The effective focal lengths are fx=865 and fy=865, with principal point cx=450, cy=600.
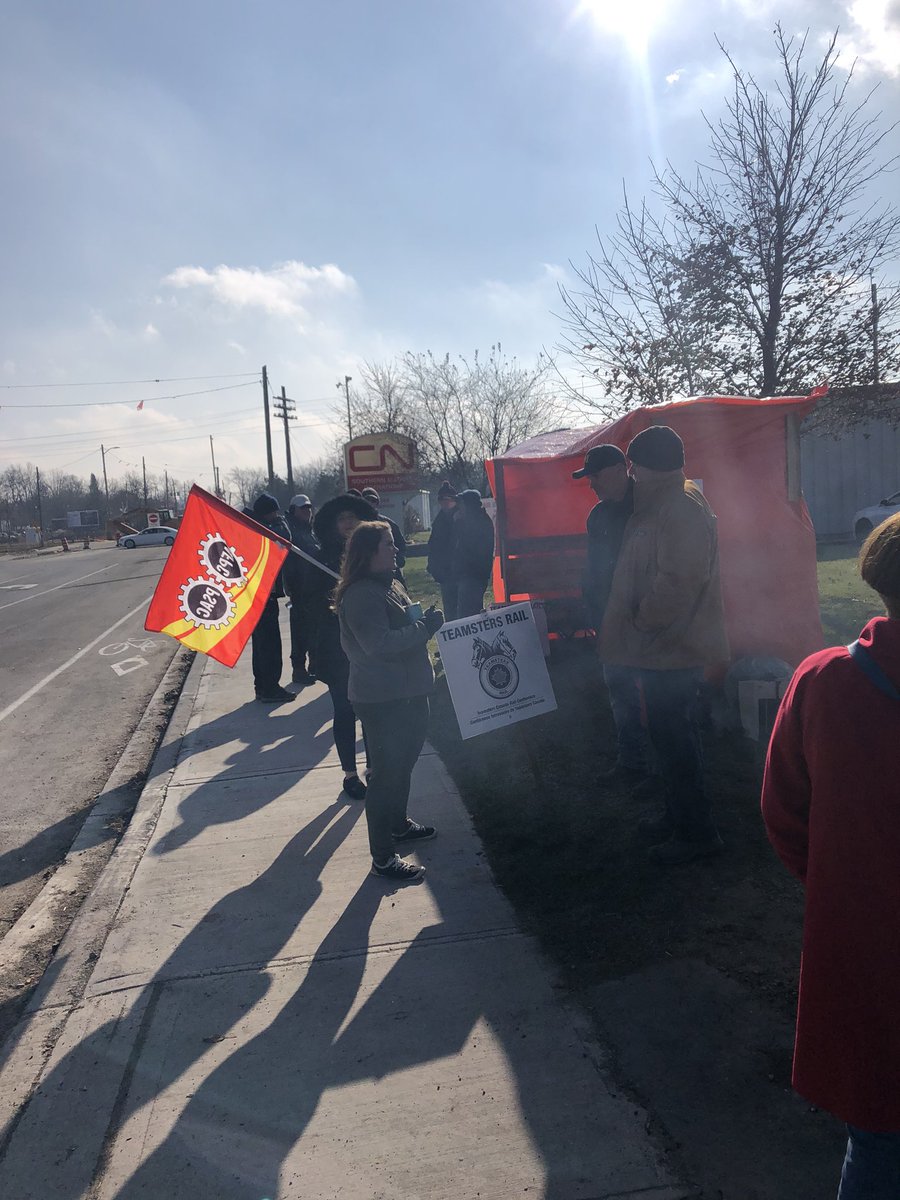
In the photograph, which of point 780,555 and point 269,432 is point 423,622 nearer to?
point 780,555

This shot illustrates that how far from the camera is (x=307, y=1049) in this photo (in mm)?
2990

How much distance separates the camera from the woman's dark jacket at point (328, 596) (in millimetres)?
5168

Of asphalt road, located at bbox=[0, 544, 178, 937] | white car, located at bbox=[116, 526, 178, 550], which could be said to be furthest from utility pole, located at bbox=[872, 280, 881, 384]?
white car, located at bbox=[116, 526, 178, 550]

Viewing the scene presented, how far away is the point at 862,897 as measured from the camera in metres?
1.67

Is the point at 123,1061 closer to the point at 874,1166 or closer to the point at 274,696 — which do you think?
the point at 874,1166

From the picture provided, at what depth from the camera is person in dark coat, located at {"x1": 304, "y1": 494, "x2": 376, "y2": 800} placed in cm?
517

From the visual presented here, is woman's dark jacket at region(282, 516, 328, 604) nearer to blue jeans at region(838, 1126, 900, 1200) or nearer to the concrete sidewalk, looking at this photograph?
the concrete sidewalk

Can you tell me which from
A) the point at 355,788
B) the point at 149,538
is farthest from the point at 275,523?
the point at 149,538

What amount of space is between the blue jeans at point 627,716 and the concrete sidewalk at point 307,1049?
3.76 feet

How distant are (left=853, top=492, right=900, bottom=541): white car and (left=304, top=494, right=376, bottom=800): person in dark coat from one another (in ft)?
52.6

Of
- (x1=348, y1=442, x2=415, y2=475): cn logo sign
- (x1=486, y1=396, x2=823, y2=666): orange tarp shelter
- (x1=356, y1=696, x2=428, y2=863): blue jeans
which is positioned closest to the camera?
(x1=356, y1=696, x2=428, y2=863): blue jeans

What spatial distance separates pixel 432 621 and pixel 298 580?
354 cm

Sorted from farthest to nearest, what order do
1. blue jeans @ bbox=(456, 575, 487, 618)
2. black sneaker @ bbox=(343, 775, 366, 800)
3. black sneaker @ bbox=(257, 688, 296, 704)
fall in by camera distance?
blue jeans @ bbox=(456, 575, 487, 618) < black sneaker @ bbox=(257, 688, 296, 704) < black sneaker @ bbox=(343, 775, 366, 800)

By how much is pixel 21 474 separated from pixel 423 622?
139213 millimetres
